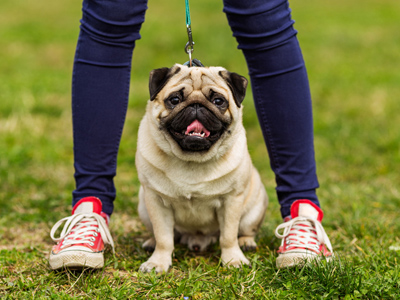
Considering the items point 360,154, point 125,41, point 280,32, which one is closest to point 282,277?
point 280,32

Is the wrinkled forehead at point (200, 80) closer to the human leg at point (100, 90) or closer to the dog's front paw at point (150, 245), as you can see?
the human leg at point (100, 90)

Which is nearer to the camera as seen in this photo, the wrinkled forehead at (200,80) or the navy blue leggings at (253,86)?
the wrinkled forehead at (200,80)

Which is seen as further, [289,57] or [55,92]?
[55,92]

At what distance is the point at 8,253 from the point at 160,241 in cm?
78

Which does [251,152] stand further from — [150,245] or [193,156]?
[193,156]

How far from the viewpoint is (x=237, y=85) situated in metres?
2.29

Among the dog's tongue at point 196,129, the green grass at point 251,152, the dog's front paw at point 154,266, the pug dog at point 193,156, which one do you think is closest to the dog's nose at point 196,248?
the green grass at point 251,152

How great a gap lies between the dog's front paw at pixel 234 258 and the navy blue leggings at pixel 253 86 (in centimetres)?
36

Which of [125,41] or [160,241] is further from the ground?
[125,41]

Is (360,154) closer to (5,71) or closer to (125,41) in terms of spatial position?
(125,41)

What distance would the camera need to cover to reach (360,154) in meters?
4.58

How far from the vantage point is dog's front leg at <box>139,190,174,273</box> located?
238cm

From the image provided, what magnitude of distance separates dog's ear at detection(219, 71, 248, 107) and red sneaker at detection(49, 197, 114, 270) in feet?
2.93

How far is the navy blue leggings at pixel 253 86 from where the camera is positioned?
2373 millimetres
